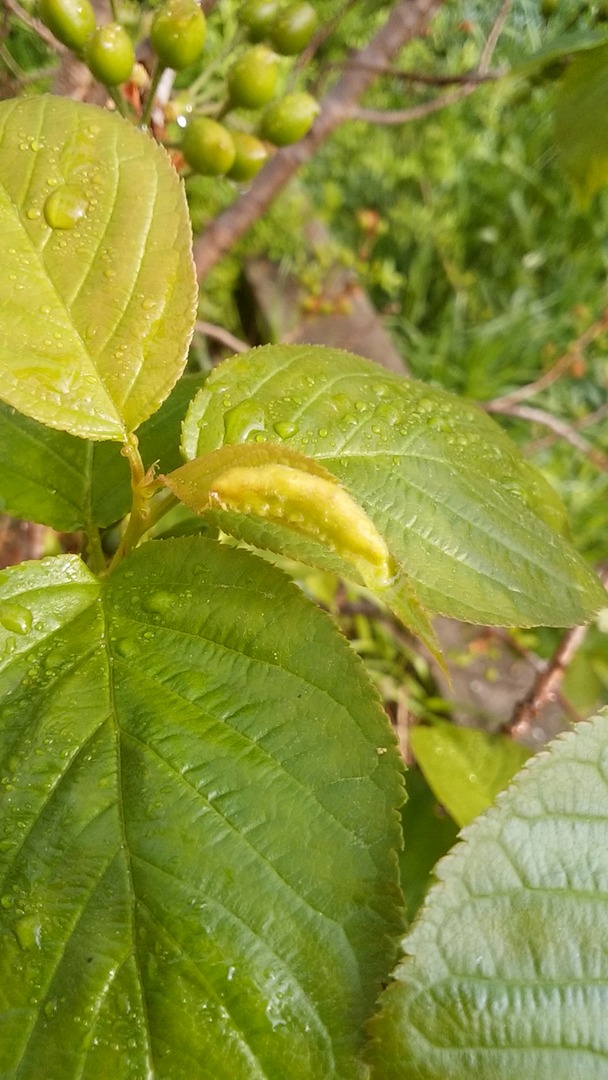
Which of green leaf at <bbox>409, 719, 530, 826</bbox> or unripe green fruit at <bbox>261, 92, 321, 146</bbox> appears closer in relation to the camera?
unripe green fruit at <bbox>261, 92, 321, 146</bbox>

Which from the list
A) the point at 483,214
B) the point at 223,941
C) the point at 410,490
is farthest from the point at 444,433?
the point at 483,214

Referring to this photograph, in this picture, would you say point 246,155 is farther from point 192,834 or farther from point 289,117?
point 192,834

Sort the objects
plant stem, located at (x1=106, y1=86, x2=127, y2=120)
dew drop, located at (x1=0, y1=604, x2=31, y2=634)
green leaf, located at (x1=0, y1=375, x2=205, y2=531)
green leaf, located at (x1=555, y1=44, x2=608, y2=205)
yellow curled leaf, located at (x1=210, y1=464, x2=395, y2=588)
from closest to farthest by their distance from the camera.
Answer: yellow curled leaf, located at (x1=210, y1=464, x2=395, y2=588), dew drop, located at (x1=0, y1=604, x2=31, y2=634), green leaf, located at (x1=0, y1=375, x2=205, y2=531), plant stem, located at (x1=106, y1=86, x2=127, y2=120), green leaf, located at (x1=555, y1=44, x2=608, y2=205)

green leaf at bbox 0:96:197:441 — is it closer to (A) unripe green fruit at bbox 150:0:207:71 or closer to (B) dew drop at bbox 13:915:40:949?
(A) unripe green fruit at bbox 150:0:207:71

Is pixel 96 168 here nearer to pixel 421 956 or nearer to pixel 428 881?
pixel 421 956

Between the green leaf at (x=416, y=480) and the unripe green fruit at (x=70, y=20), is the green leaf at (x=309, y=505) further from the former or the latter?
the unripe green fruit at (x=70, y=20)

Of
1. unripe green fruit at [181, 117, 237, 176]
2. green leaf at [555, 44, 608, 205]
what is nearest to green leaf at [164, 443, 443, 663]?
unripe green fruit at [181, 117, 237, 176]

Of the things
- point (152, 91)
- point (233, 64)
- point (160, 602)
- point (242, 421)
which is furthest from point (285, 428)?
point (233, 64)

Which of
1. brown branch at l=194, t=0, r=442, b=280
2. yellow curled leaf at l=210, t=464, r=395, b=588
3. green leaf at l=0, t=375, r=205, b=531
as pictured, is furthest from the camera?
brown branch at l=194, t=0, r=442, b=280
